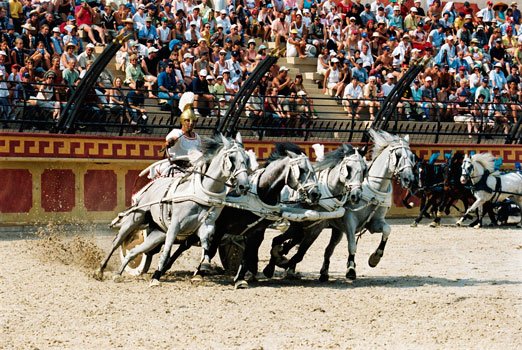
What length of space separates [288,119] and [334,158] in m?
8.43

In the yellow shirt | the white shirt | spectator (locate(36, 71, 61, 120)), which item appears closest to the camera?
spectator (locate(36, 71, 61, 120))

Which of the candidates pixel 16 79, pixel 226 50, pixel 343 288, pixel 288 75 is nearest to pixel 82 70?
pixel 16 79

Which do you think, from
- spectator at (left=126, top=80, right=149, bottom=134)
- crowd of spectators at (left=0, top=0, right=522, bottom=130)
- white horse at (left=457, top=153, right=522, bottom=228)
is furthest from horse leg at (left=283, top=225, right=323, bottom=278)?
white horse at (left=457, top=153, right=522, bottom=228)

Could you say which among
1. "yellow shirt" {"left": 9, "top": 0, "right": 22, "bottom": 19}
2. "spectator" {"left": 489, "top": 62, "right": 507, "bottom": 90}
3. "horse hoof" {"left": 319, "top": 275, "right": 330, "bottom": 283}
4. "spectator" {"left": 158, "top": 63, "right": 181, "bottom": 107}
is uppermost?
"yellow shirt" {"left": 9, "top": 0, "right": 22, "bottom": 19}

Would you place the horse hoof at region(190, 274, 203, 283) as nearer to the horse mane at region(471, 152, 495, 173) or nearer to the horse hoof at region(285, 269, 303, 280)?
the horse hoof at region(285, 269, 303, 280)

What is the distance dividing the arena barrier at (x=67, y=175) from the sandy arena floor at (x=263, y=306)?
102 inches

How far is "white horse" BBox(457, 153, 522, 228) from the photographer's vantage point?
76.7ft

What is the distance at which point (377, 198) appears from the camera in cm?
1509

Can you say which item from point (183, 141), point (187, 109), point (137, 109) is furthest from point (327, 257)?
point (137, 109)

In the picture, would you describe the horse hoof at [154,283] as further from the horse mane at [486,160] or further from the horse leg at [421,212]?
the horse mane at [486,160]

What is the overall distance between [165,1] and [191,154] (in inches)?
476

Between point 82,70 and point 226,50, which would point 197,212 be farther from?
point 226,50

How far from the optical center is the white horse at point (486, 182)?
23.4 metres

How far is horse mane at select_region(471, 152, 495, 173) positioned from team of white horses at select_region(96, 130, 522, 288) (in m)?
8.76
